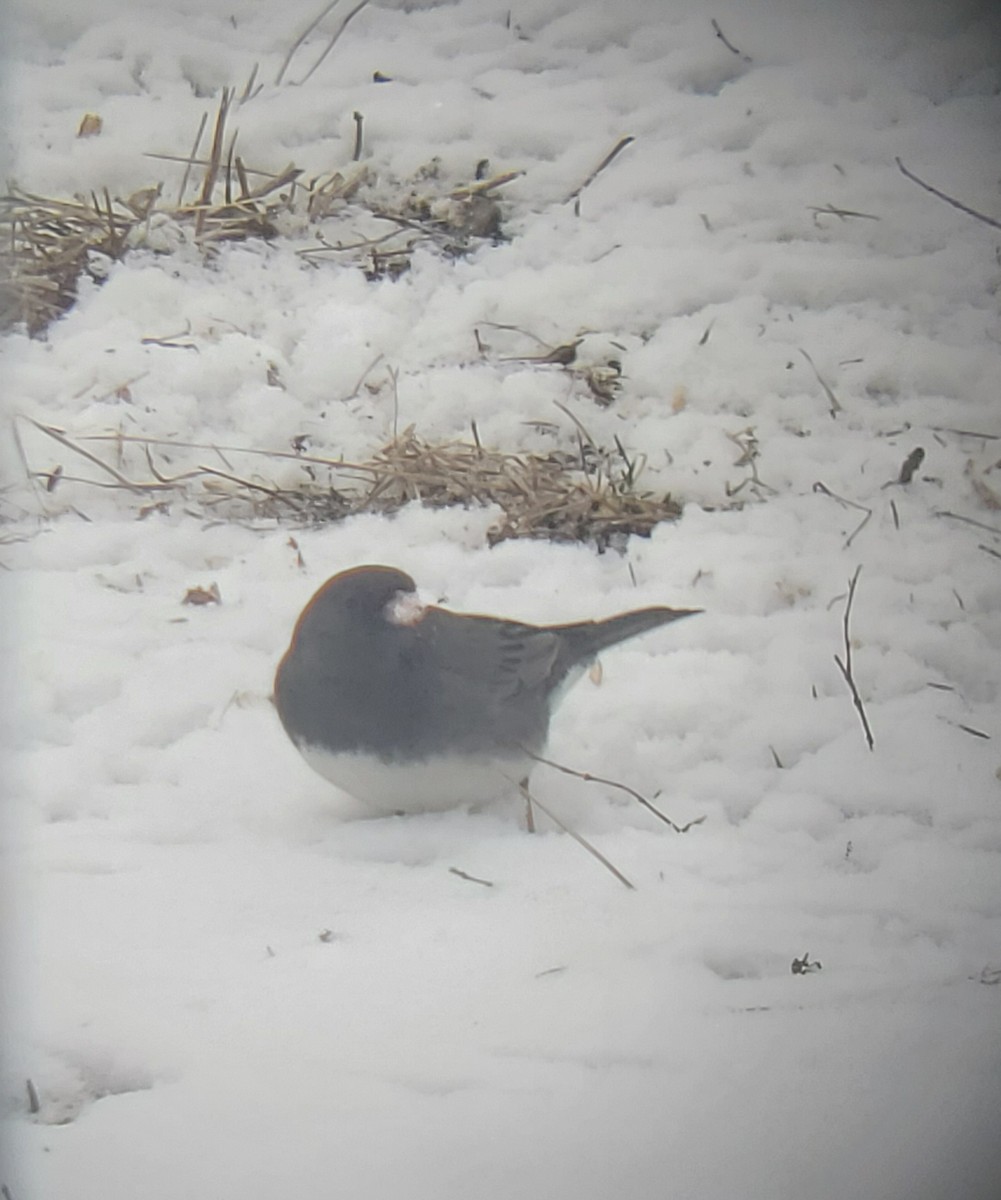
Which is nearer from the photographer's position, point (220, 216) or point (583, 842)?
point (583, 842)

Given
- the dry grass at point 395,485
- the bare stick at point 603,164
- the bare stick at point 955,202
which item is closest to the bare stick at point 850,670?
the dry grass at point 395,485

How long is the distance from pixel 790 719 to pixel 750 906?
13.7 inches

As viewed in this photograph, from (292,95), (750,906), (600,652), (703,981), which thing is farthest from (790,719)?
(292,95)

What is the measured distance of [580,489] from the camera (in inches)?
69.6

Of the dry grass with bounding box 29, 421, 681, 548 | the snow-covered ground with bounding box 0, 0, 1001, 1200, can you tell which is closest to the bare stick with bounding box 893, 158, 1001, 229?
the snow-covered ground with bounding box 0, 0, 1001, 1200

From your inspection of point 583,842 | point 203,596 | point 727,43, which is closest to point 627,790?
point 583,842

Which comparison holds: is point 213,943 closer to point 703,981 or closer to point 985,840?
point 703,981

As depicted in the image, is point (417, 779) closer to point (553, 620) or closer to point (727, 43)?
point (553, 620)

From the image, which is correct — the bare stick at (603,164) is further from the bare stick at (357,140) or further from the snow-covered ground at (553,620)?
the bare stick at (357,140)

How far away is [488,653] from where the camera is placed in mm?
1312

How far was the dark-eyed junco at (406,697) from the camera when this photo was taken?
120 centimetres

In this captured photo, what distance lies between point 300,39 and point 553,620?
1114 mm

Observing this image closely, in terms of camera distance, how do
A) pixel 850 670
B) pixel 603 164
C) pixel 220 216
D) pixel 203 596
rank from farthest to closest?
pixel 603 164
pixel 220 216
pixel 203 596
pixel 850 670

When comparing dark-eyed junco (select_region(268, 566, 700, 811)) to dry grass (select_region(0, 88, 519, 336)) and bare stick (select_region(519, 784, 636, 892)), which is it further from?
dry grass (select_region(0, 88, 519, 336))
